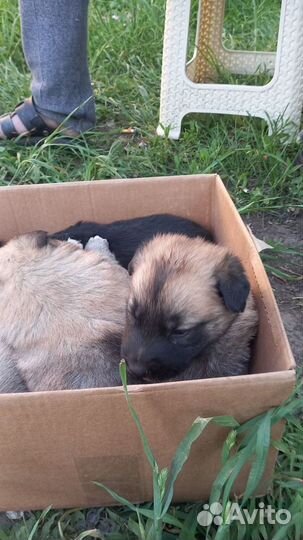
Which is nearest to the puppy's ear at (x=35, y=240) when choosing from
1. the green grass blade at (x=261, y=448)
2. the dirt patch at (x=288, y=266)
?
the green grass blade at (x=261, y=448)

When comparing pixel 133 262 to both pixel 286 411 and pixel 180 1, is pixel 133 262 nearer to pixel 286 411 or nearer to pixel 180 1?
pixel 286 411

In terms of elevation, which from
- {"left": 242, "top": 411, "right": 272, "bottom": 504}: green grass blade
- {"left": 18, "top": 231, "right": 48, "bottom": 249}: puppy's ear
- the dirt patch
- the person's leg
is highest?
the person's leg

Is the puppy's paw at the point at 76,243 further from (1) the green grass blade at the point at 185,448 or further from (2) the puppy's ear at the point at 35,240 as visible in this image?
(1) the green grass blade at the point at 185,448

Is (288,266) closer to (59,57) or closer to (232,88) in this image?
(232,88)

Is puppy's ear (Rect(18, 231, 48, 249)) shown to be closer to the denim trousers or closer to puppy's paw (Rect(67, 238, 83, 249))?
puppy's paw (Rect(67, 238, 83, 249))

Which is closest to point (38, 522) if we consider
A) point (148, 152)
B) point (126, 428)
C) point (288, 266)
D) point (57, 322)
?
point (126, 428)

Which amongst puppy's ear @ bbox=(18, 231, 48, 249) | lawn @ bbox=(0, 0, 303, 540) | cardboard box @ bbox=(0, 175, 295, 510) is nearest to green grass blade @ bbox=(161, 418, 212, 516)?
cardboard box @ bbox=(0, 175, 295, 510)

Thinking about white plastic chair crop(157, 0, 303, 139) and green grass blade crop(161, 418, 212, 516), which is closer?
green grass blade crop(161, 418, 212, 516)
